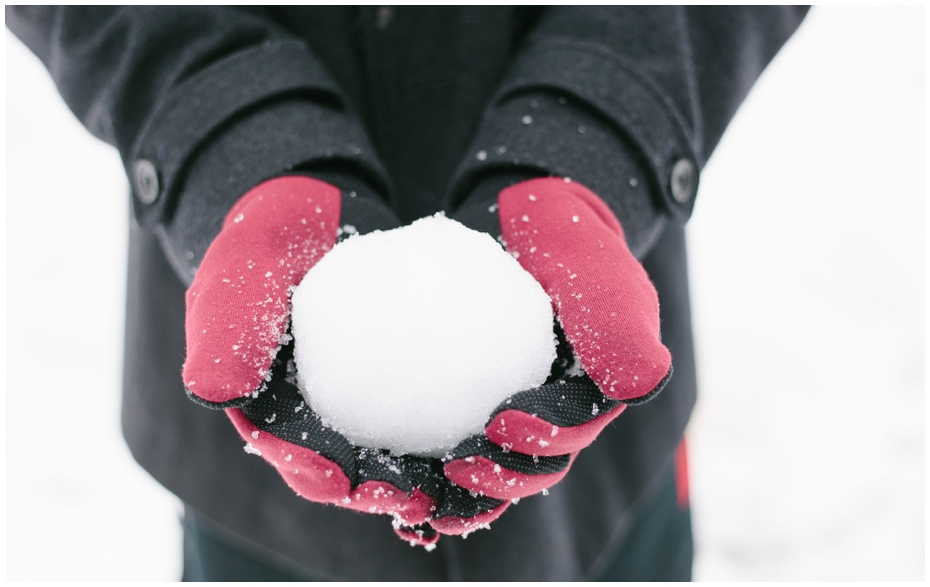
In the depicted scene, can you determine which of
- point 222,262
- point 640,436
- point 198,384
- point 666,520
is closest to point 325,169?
point 222,262

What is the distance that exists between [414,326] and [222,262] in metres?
0.26

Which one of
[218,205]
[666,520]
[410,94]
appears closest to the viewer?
[218,205]

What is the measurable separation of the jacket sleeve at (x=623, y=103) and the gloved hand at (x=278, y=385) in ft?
1.06

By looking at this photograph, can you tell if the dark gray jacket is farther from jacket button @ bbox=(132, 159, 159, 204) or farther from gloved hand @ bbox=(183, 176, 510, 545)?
gloved hand @ bbox=(183, 176, 510, 545)

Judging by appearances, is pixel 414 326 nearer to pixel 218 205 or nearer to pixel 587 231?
pixel 587 231

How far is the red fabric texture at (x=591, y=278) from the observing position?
723mm

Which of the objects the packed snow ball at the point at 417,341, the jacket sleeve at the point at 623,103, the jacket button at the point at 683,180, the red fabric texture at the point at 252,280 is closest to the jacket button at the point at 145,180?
the red fabric texture at the point at 252,280

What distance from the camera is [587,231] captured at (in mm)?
838

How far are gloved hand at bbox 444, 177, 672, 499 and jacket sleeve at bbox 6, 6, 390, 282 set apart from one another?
0.33 m

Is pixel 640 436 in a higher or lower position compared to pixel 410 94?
lower

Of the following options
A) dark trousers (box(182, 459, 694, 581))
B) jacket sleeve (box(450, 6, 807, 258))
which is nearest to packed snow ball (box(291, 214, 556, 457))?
jacket sleeve (box(450, 6, 807, 258))

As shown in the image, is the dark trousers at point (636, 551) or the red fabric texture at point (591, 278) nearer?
the red fabric texture at point (591, 278)

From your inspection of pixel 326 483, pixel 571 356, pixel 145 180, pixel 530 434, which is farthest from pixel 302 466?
pixel 145 180

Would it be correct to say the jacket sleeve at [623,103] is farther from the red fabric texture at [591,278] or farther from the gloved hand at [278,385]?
the gloved hand at [278,385]
